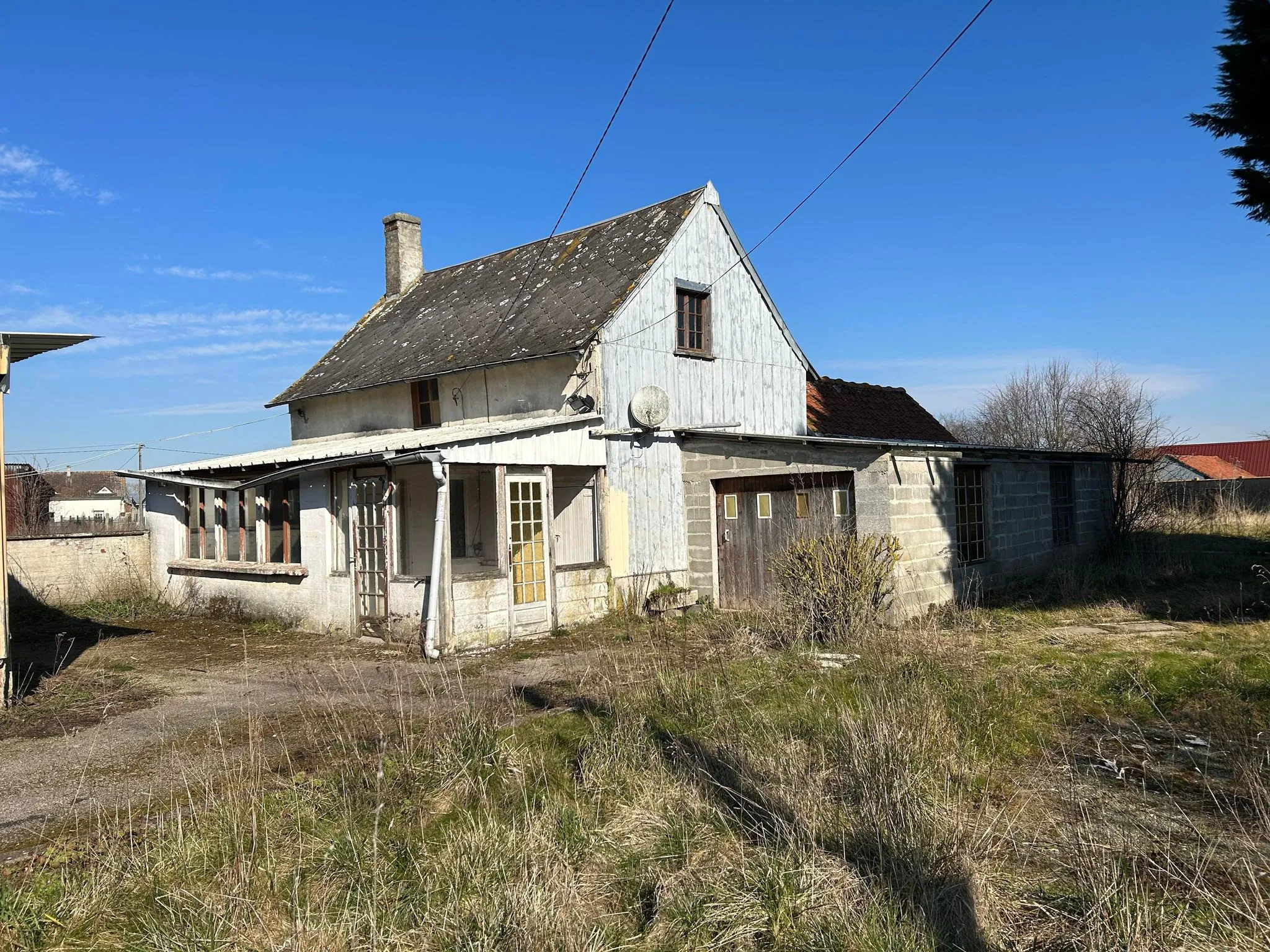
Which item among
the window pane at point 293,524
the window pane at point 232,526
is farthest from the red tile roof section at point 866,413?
the window pane at point 232,526

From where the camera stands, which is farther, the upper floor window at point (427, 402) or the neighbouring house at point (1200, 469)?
the neighbouring house at point (1200, 469)

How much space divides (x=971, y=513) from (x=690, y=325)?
18.7 feet

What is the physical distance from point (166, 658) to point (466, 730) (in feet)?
24.0

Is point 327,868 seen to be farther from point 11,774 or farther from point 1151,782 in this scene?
point 1151,782

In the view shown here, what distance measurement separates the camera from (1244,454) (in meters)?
51.6

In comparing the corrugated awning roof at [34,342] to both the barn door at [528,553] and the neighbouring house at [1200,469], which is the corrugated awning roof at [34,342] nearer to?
the barn door at [528,553]

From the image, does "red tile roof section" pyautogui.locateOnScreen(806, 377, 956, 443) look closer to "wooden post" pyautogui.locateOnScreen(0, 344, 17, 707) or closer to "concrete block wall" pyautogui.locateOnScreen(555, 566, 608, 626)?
"concrete block wall" pyautogui.locateOnScreen(555, 566, 608, 626)

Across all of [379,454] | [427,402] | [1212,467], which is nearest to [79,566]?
[427,402]

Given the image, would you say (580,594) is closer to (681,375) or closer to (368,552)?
(368,552)

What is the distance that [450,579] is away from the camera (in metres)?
11.5

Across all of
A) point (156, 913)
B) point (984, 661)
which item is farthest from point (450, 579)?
point (156, 913)

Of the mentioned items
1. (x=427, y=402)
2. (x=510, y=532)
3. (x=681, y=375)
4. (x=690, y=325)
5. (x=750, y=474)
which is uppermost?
(x=690, y=325)

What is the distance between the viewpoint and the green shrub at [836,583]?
10.7m

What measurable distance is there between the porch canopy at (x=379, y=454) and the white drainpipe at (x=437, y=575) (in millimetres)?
288
